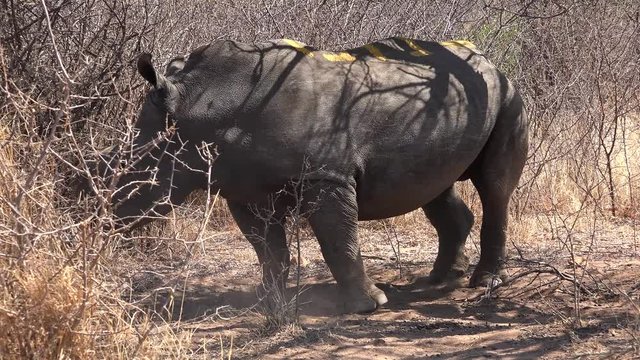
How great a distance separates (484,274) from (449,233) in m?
0.41

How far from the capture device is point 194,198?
9.12m

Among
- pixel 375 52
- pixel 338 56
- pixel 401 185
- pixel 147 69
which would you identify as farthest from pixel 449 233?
pixel 147 69

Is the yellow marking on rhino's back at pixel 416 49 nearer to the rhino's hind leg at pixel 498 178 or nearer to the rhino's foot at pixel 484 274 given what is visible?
the rhino's hind leg at pixel 498 178

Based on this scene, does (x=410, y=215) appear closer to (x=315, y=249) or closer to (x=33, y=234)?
(x=315, y=249)

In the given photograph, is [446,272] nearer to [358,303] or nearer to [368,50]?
[358,303]

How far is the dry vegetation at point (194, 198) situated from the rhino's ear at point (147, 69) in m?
0.18

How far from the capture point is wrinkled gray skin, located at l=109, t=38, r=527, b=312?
6465 mm

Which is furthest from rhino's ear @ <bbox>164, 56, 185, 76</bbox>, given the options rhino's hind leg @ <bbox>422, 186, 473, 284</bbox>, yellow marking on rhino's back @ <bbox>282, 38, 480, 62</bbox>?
rhino's hind leg @ <bbox>422, 186, 473, 284</bbox>

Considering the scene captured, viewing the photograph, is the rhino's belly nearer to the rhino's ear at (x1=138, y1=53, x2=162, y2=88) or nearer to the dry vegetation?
the dry vegetation

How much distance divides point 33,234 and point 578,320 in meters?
3.15

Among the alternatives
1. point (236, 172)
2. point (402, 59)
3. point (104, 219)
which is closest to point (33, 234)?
point (104, 219)

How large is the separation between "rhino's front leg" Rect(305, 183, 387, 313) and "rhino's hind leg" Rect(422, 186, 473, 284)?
986mm

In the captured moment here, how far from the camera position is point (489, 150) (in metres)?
7.54

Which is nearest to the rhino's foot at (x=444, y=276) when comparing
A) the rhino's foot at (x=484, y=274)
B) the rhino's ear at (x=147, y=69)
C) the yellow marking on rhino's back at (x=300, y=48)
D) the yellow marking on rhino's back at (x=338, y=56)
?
the rhino's foot at (x=484, y=274)
